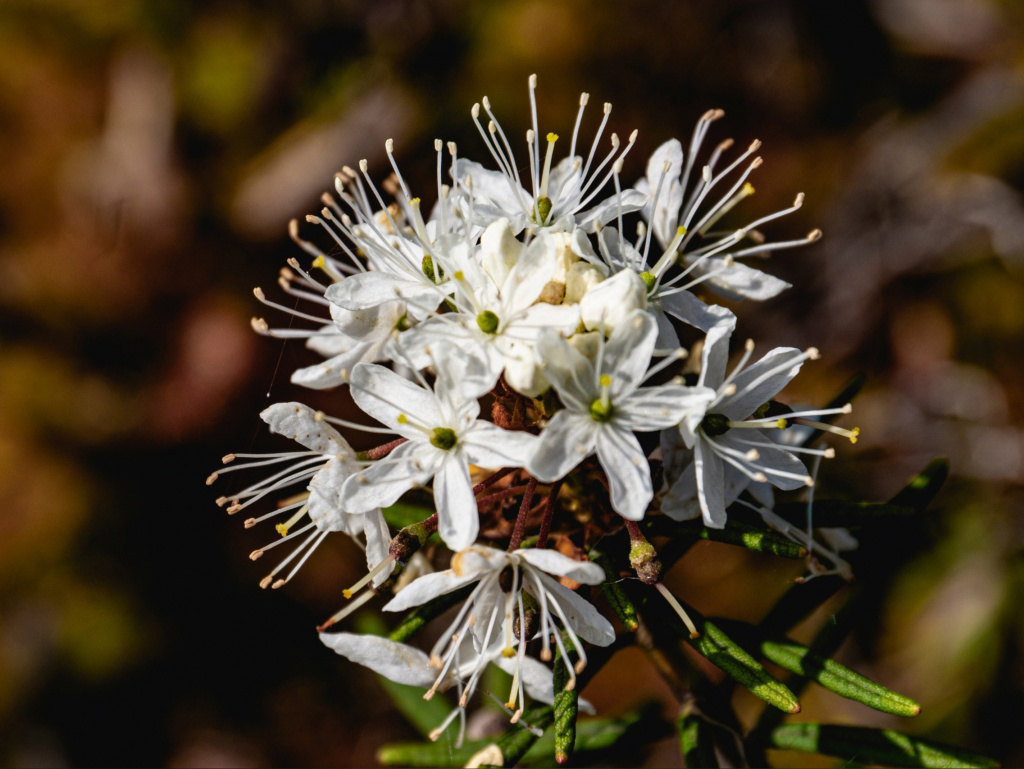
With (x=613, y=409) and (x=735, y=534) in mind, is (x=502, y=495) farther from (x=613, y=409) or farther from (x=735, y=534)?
(x=735, y=534)

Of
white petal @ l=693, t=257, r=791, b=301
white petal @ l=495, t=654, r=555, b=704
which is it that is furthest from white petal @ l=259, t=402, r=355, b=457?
white petal @ l=693, t=257, r=791, b=301

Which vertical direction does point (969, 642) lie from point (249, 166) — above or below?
below

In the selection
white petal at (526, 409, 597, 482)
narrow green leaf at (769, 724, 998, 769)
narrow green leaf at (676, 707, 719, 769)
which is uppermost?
white petal at (526, 409, 597, 482)

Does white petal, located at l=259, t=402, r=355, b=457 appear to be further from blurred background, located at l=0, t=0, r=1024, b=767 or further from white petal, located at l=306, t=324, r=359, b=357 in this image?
blurred background, located at l=0, t=0, r=1024, b=767

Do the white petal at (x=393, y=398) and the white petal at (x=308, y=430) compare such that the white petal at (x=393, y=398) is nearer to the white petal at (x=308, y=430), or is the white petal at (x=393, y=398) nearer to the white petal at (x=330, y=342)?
the white petal at (x=308, y=430)

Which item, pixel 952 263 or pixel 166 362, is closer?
pixel 952 263

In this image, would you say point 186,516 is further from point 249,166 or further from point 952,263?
point 952,263

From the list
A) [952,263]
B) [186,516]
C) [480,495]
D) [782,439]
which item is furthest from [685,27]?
[186,516]
